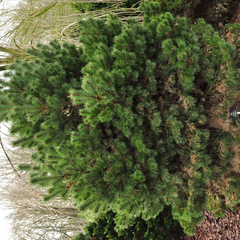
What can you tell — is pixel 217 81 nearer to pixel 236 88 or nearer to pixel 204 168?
pixel 236 88

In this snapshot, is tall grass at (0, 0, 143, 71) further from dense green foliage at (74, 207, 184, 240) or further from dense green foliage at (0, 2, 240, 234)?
dense green foliage at (74, 207, 184, 240)

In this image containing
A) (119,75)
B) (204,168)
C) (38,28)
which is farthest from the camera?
(38,28)

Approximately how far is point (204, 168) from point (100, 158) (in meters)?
1.35

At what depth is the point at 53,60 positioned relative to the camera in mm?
3193

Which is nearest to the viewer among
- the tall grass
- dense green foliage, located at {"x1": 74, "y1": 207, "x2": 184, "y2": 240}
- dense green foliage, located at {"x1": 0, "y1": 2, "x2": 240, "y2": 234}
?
dense green foliage, located at {"x1": 0, "y1": 2, "x2": 240, "y2": 234}

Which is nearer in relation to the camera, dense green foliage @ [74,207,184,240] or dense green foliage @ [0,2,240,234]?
dense green foliage @ [0,2,240,234]

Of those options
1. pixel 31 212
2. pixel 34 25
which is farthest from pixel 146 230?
pixel 34 25

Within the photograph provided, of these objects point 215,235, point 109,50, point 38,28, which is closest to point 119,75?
point 109,50

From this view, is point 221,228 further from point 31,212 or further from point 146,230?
→ point 31,212

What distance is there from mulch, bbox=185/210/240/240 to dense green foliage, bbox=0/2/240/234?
0.86m

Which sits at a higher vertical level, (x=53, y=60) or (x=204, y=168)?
(x=53, y=60)

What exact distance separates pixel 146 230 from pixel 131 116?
327cm

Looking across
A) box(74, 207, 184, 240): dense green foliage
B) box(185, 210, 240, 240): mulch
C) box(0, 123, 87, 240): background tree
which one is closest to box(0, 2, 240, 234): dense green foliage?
box(185, 210, 240, 240): mulch

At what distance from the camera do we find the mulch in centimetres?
400
